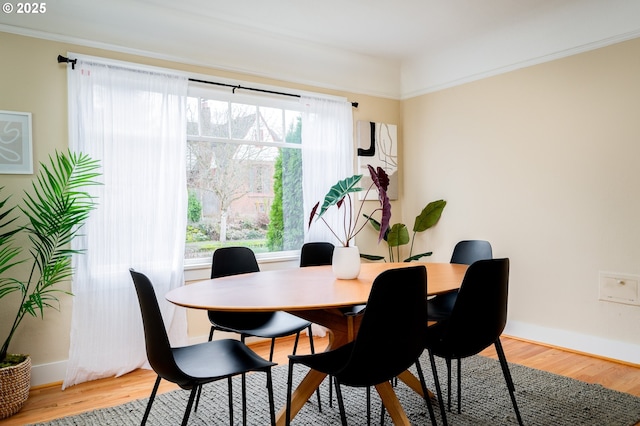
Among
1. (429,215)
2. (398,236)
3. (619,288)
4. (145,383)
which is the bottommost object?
(145,383)

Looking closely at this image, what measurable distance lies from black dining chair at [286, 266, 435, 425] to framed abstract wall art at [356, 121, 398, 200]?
114 inches

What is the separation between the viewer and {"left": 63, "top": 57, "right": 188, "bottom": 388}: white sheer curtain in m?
3.24

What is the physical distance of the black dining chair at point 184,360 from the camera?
5.93 feet

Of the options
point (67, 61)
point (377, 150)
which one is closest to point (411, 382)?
point (377, 150)

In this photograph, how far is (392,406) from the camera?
234cm

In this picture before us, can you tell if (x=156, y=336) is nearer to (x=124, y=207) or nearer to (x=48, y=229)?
(x=48, y=229)

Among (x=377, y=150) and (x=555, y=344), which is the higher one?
(x=377, y=150)

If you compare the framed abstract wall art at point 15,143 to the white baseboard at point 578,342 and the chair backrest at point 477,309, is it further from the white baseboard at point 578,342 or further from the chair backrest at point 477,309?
the white baseboard at point 578,342

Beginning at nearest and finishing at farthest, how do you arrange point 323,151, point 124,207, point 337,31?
point 124,207 < point 337,31 < point 323,151

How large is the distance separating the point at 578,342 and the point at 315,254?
2.18 m

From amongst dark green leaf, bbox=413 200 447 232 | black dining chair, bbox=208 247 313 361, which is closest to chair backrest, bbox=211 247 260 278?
black dining chair, bbox=208 247 313 361

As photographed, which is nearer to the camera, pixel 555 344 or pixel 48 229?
pixel 48 229

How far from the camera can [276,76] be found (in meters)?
4.23

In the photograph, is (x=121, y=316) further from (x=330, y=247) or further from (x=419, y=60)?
(x=419, y=60)
